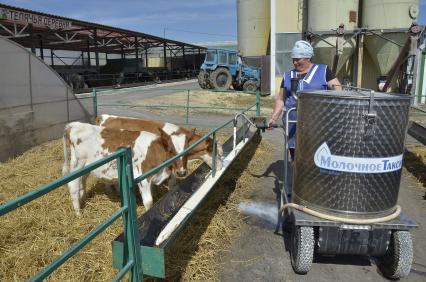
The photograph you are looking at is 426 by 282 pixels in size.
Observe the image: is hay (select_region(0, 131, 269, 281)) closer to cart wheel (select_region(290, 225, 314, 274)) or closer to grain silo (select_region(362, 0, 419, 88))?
cart wheel (select_region(290, 225, 314, 274))

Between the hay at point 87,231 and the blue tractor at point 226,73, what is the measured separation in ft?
52.4

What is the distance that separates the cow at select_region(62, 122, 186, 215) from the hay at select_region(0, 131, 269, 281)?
376 mm

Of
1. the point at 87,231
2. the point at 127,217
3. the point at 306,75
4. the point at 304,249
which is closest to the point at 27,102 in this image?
the point at 87,231

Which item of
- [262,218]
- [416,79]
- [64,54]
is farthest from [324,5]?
[64,54]

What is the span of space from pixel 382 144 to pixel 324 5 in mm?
15701

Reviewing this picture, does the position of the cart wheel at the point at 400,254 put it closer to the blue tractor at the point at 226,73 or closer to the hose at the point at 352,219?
the hose at the point at 352,219

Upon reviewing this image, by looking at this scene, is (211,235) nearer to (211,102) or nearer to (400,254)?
(400,254)

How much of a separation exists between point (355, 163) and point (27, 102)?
744 cm

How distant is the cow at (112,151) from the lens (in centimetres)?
448

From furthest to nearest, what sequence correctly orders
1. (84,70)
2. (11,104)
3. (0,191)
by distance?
(84,70) < (11,104) < (0,191)

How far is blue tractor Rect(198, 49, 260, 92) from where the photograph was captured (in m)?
21.6

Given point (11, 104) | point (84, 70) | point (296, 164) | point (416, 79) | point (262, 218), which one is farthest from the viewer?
point (84, 70)

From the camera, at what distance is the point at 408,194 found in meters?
5.57

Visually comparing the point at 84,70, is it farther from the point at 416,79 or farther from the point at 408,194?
the point at 408,194
